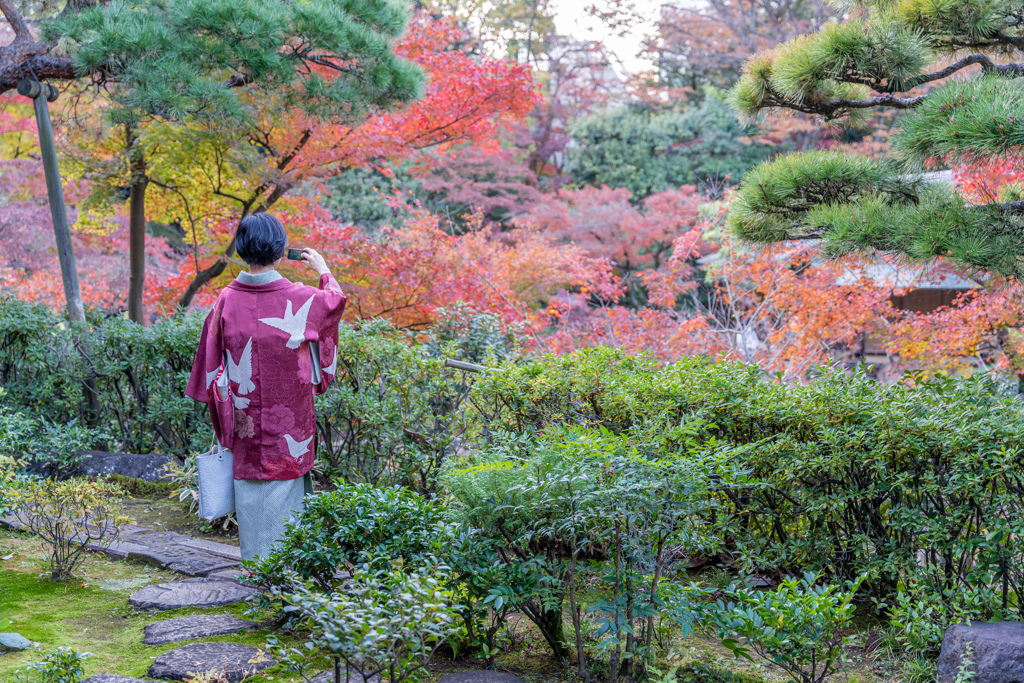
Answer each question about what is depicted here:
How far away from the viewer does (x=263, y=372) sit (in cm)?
Result: 317

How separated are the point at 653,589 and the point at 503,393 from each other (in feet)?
4.94

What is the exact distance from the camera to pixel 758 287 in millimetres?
8422

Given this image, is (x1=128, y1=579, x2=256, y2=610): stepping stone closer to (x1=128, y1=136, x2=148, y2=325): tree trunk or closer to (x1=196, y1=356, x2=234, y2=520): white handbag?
(x1=196, y1=356, x2=234, y2=520): white handbag

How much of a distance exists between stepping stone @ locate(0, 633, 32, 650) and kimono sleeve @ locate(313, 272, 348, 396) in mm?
1388

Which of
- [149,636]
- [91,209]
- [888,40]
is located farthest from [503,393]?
[91,209]

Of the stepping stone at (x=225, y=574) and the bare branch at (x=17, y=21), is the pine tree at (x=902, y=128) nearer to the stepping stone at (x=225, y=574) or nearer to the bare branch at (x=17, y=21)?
the stepping stone at (x=225, y=574)

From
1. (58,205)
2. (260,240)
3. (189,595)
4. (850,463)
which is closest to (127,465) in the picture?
(58,205)

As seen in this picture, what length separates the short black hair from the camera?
3117mm

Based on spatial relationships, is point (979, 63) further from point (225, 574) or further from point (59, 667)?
point (59, 667)

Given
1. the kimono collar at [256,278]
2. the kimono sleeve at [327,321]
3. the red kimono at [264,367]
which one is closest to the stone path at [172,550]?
the red kimono at [264,367]

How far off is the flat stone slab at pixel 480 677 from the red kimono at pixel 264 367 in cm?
114

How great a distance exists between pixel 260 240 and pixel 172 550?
6.38 feet

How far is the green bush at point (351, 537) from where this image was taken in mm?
2701

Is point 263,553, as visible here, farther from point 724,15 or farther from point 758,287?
point 724,15
